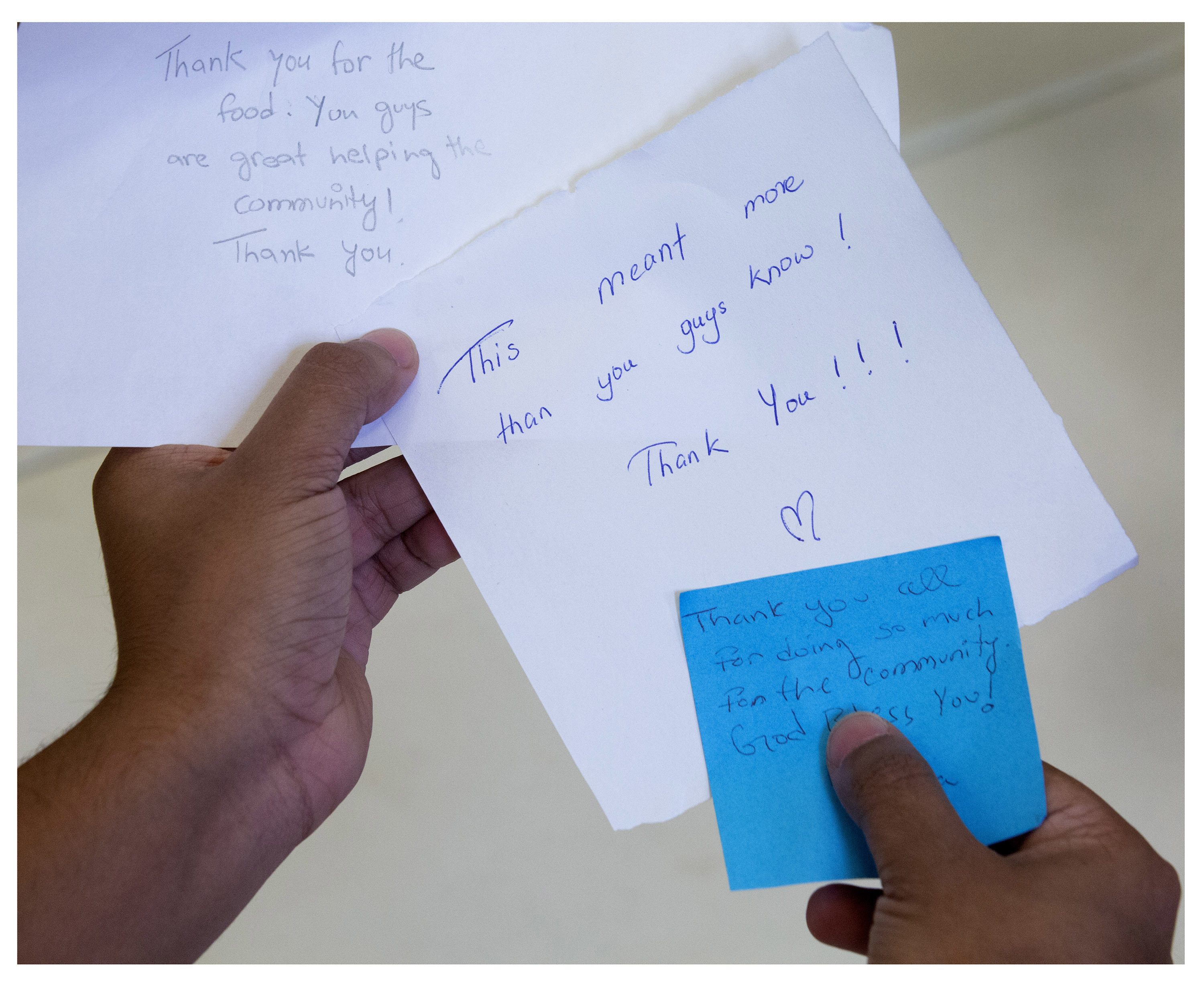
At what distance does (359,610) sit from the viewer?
0.58 meters

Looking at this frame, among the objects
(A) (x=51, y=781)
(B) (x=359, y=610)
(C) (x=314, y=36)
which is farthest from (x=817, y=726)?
(C) (x=314, y=36)

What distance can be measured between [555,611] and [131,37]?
0.46 metres

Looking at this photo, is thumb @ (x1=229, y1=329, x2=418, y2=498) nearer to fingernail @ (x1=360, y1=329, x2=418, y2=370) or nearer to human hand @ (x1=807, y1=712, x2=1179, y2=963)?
fingernail @ (x1=360, y1=329, x2=418, y2=370)

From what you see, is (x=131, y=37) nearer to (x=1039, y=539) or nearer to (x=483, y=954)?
(x=1039, y=539)

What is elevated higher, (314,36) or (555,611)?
(314,36)

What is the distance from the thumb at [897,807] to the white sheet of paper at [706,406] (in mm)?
95

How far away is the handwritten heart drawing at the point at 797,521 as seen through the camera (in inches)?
18.7

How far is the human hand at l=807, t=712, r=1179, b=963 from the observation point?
1.33 ft

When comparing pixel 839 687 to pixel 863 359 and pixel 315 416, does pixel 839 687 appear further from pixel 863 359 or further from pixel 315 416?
pixel 315 416

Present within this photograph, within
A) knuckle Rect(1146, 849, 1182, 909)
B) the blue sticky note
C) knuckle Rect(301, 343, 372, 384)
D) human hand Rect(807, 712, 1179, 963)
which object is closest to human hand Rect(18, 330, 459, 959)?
knuckle Rect(301, 343, 372, 384)

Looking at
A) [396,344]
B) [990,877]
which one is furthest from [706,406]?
[990,877]

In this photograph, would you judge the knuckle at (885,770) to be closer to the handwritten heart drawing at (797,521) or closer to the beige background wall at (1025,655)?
the handwritten heart drawing at (797,521)

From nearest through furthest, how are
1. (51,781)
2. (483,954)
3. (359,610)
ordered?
(51,781), (359,610), (483,954)

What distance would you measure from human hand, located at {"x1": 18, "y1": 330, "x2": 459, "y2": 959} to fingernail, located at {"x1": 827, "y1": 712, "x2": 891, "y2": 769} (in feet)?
1.07
